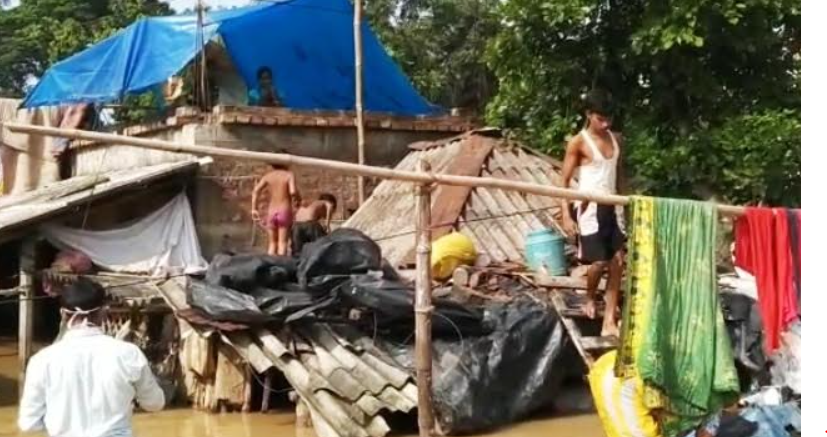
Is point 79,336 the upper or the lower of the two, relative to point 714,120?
lower

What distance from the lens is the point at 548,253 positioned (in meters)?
9.48

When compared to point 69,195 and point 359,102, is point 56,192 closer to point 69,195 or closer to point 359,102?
point 69,195

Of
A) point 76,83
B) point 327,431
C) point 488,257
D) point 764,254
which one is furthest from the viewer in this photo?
point 76,83

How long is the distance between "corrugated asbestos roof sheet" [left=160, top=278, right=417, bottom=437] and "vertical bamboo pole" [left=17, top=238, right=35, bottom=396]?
327 cm

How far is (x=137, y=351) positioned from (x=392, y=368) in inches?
169

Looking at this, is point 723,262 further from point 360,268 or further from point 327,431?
point 327,431

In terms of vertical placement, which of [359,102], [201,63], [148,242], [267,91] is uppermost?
[201,63]

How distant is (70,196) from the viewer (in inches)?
486

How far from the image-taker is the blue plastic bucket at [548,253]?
9.48 m

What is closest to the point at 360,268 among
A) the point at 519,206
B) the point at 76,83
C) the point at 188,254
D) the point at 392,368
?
the point at 392,368

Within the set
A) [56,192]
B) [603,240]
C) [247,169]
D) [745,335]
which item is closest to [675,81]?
[745,335]

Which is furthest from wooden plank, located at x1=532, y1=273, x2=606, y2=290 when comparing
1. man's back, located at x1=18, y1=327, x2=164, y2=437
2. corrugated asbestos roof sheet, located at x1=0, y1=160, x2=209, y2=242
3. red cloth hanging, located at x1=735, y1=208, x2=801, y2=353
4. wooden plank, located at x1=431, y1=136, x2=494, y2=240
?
man's back, located at x1=18, y1=327, x2=164, y2=437

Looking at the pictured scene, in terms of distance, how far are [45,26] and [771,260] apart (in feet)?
76.8

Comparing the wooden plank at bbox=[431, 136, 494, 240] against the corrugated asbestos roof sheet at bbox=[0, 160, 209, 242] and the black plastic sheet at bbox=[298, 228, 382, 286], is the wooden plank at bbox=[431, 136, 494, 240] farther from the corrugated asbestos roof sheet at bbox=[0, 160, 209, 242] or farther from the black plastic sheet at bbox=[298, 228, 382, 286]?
the corrugated asbestos roof sheet at bbox=[0, 160, 209, 242]
